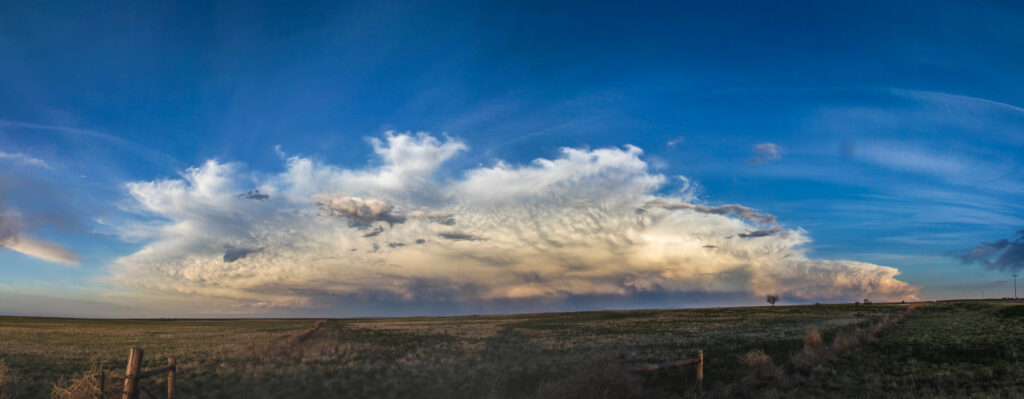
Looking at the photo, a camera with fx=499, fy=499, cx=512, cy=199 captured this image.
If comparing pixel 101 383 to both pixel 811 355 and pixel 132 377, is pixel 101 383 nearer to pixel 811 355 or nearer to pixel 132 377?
pixel 132 377

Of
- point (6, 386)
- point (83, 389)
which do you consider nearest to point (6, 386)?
point (6, 386)

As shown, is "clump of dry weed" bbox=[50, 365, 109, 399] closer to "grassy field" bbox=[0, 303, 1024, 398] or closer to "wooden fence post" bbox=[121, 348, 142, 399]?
"grassy field" bbox=[0, 303, 1024, 398]

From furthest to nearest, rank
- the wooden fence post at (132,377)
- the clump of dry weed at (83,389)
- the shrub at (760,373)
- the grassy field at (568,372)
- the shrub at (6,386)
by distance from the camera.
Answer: the shrub at (760,373)
the grassy field at (568,372)
the shrub at (6,386)
the clump of dry weed at (83,389)
the wooden fence post at (132,377)

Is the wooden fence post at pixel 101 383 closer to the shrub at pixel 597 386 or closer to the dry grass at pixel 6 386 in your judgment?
the dry grass at pixel 6 386

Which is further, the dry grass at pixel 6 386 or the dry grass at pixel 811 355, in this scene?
the dry grass at pixel 811 355

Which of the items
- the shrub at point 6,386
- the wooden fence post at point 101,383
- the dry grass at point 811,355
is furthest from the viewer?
the dry grass at point 811,355

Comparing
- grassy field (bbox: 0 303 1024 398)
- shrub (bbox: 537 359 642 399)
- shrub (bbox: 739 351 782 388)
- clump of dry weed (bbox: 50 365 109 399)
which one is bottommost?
grassy field (bbox: 0 303 1024 398)

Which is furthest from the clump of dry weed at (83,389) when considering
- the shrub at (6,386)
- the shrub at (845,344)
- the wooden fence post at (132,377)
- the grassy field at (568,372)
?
the shrub at (845,344)

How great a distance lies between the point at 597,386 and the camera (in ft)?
37.5

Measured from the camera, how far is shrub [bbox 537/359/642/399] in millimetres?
11344

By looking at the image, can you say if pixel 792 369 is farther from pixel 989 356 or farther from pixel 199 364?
pixel 199 364

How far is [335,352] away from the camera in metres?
29.1

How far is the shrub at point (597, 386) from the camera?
11.3 meters

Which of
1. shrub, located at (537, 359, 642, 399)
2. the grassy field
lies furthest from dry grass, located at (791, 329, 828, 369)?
shrub, located at (537, 359, 642, 399)
